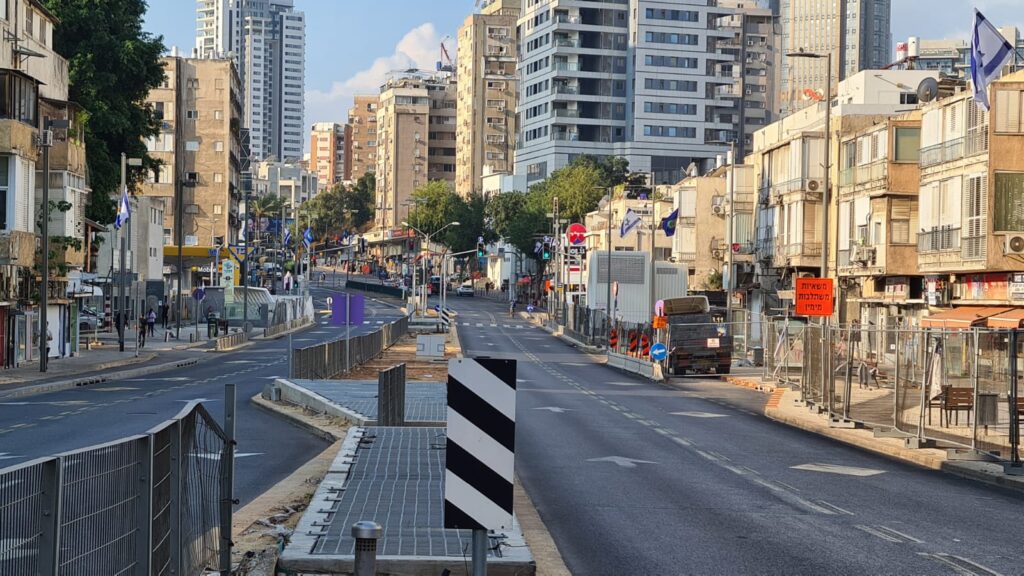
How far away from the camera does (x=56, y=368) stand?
49.5 metres

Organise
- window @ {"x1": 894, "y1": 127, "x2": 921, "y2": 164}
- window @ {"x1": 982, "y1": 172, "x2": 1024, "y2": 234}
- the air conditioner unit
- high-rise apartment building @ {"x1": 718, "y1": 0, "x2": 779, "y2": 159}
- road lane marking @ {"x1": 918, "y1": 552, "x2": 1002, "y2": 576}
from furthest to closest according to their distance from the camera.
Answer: high-rise apartment building @ {"x1": 718, "y1": 0, "x2": 779, "y2": 159}, window @ {"x1": 894, "y1": 127, "x2": 921, "y2": 164}, window @ {"x1": 982, "y1": 172, "x2": 1024, "y2": 234}, the air conditioner unit, road lane marking @ {"x1": 918, "y1": 552, "x2": 1002, "y2": 576}

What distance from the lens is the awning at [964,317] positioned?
45.9 metres

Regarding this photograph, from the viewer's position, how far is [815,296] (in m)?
41.8

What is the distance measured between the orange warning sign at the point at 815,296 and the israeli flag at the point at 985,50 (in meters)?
6.99

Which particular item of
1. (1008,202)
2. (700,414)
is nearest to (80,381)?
(700,414)

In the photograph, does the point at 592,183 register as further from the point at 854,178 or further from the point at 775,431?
the point at 775,431

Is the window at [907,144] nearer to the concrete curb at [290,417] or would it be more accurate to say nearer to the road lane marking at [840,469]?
the concrete curb at [290,417]

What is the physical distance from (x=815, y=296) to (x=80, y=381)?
22719 mm

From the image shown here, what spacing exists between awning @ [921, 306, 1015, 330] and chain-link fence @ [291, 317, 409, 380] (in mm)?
20075

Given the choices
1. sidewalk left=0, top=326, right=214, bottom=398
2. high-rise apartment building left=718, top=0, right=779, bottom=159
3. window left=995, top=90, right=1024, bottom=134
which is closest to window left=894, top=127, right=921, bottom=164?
window left=995, top=90, right=1024, bottom=134

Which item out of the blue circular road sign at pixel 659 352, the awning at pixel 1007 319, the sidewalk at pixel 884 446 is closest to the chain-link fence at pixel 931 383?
the sidewalk at pixel 884 446

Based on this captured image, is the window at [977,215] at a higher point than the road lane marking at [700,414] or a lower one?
higher

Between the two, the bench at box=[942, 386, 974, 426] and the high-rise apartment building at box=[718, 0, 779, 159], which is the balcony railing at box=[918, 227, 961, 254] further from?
the high-rise apartment building at box=[718, 0, 779, 159]

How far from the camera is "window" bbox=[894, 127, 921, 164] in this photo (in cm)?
5906
